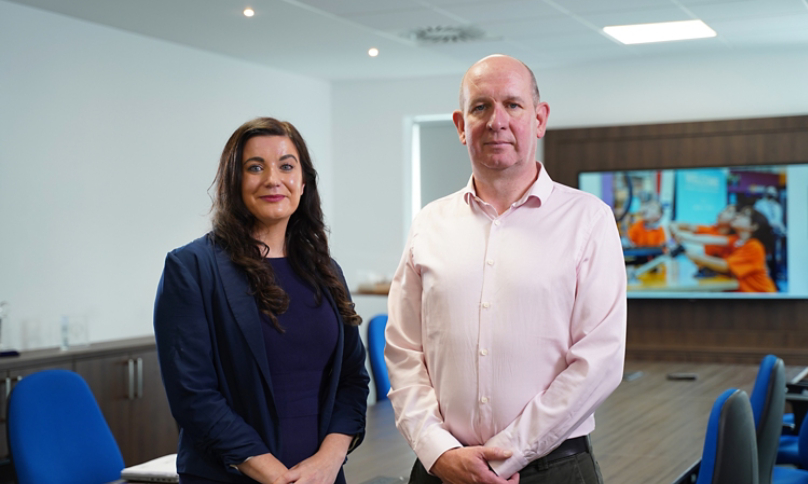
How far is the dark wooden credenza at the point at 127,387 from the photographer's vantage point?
521 cm

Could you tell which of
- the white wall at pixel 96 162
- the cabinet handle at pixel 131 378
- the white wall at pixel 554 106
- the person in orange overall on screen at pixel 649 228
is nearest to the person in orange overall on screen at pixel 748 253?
the person in orange overall on screen at pixel 649 228

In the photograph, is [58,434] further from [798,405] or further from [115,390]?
[798,405]

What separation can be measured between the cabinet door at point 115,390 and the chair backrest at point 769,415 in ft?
11.9

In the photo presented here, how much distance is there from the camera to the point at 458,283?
6.56 ft

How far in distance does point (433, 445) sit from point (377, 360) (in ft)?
10.2

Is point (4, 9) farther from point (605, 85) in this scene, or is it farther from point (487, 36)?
point (605, 85)

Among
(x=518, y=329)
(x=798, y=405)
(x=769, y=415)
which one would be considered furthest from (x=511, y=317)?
(x=798, y=405)

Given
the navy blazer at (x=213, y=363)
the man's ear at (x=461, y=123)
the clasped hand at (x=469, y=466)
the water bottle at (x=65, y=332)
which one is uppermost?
the man's ear at (x=461, y=123)

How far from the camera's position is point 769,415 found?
3.59 metres

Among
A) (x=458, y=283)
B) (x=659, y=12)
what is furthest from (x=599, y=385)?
(x=659, y=12)

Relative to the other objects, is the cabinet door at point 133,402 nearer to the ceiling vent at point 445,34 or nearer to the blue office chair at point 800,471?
the ceiling vent at point 445,34

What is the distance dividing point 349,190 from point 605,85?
259cm

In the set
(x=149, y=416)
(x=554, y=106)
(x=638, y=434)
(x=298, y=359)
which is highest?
(x=554, y=106)

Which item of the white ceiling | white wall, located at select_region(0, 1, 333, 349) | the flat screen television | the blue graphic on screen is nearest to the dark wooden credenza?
white wall, located at select_region(0, 1, 333, 349)
